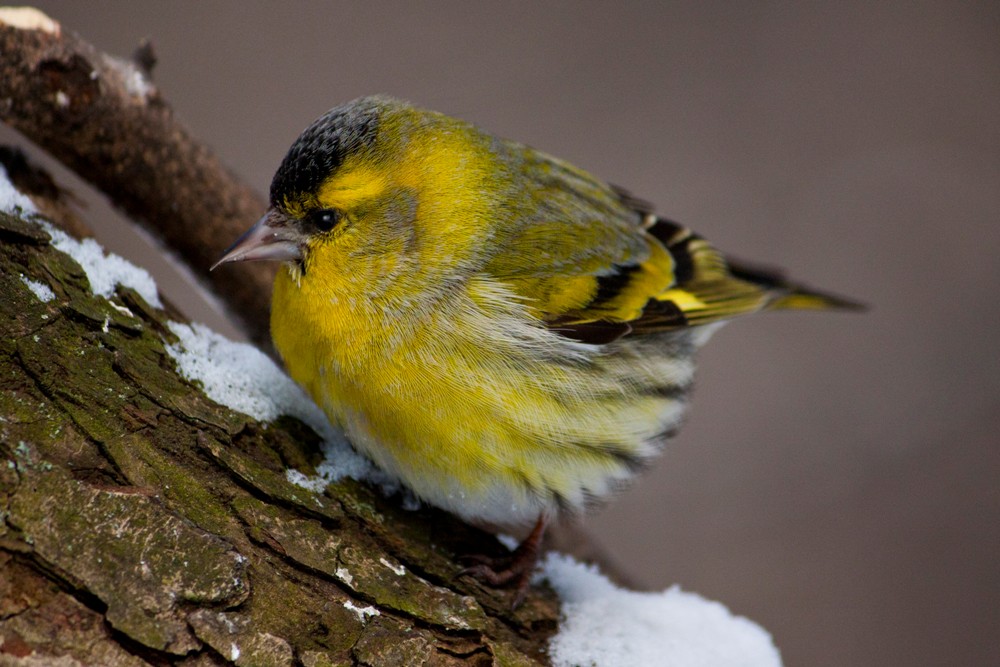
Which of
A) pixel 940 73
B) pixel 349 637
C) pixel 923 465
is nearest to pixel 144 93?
pixel 349 637

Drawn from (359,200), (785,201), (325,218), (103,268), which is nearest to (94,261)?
(103,268)

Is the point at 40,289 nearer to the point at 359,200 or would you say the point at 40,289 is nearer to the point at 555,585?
the point at 359,200

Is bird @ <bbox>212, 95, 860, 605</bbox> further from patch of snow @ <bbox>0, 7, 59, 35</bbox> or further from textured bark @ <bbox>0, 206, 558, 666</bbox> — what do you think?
patch of snow @ <bbox>0, 7, 59, 35</bbox>

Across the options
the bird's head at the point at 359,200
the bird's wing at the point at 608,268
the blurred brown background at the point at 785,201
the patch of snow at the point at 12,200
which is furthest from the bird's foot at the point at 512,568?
the blurred brown background at the point at 785,201

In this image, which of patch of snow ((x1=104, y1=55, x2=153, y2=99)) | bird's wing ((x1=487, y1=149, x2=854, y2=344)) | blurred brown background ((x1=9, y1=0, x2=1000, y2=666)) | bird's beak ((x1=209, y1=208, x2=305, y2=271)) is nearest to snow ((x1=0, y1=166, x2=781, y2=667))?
bird's beak ((x1=209, y1=208, x2=305, y2=271))

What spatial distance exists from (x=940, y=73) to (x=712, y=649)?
7044 mm

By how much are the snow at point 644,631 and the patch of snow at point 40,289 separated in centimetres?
170

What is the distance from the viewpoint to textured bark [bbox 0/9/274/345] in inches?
112

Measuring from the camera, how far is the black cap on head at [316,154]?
2.67m

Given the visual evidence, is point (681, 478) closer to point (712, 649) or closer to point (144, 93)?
point (712, 649)

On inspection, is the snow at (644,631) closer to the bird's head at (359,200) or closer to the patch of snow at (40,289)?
the bird's head at (359,200)

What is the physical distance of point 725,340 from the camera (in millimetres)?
7258

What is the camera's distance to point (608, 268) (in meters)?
3.32

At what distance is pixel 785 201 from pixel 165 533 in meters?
6.77
